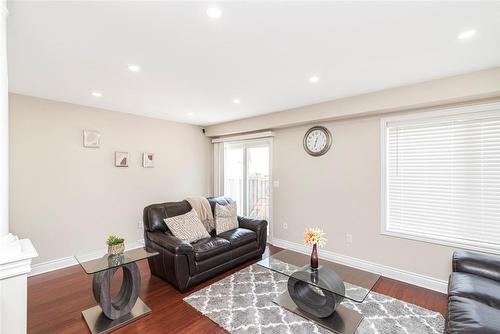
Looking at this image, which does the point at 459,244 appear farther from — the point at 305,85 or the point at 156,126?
the point at 156,126

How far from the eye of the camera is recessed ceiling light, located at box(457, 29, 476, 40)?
175 cm

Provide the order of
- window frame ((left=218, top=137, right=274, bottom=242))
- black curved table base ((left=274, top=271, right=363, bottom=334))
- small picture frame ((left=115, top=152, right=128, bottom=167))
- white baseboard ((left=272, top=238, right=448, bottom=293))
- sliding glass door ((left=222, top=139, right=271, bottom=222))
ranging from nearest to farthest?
1. black curved table base ((left=274, top=271, right=363, bottom=334))
2. white baseboard ((left=272, top=238, right=448, bottom=293))
3. small picture frame ((left=115, top=152, right=128, bottom=167))
4. window frame ((left=218, top=137, right=274, bottom=242))
5. sliding glass door ((left=222, top=139, right=271, bottom=222))

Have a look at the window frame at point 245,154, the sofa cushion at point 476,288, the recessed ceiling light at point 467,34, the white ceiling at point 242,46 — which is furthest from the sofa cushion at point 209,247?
the recessed ceiling light at point 467,34

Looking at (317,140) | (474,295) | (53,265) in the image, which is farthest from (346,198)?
(53,265)

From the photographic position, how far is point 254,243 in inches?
143

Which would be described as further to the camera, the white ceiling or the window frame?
the window frame

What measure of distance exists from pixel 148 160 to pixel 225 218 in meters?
1.92

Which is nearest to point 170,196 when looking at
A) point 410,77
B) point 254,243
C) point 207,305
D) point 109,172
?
point 109,172

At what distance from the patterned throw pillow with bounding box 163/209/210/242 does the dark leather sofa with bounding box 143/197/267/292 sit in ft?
0.33

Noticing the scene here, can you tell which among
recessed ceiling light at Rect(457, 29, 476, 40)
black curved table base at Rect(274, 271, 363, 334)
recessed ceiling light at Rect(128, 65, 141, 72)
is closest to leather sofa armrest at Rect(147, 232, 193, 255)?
black curved table base at Rect(274, 271, 363, 334)

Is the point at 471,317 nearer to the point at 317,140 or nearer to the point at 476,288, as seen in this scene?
the point at 476,288

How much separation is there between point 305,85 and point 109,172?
11.3 feet

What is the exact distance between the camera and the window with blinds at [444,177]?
2576 millimetres

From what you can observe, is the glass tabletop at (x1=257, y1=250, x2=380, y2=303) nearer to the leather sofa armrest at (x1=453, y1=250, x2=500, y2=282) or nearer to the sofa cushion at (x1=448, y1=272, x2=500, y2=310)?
the sofa cushion at (x1=448, y1=272, x2=500, y2=310)
